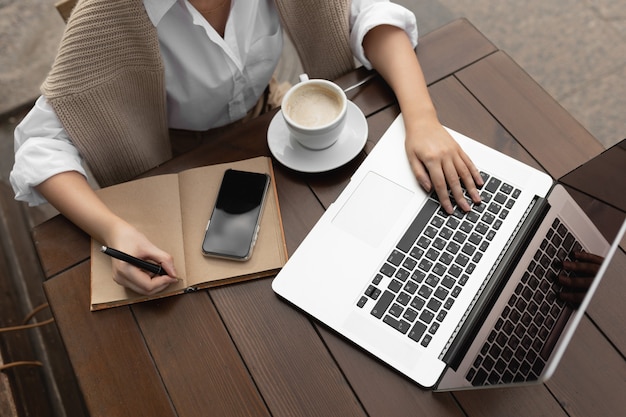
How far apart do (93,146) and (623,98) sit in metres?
1.59

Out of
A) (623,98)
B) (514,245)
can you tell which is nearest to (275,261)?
(514,245)

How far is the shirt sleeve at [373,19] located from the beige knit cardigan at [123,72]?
3cm

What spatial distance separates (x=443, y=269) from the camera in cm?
69

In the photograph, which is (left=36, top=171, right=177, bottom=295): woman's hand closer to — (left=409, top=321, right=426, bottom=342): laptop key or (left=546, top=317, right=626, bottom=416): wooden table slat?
(left=409, top=321, right=426, bottom=342): laptop key

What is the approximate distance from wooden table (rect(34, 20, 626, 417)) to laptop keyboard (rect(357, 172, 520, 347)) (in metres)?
0.07

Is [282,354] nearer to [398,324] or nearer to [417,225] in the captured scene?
[398,324]

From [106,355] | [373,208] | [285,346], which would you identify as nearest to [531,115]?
[373,208]

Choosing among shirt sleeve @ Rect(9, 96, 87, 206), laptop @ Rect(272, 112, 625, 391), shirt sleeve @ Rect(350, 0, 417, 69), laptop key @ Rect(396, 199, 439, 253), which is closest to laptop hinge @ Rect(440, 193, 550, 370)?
laptop @ Rect(272, 112, 625, 391)

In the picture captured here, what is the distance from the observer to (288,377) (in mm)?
669

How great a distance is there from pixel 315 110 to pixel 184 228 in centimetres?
27

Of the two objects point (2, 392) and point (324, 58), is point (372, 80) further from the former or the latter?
point (2, 392)

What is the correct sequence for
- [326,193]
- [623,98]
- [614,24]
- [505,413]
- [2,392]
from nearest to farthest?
1. [505,413]
2. [326,193]
3. [2,392]
4. [623,98]
5. [614,24]

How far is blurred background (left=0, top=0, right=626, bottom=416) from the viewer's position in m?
1.46

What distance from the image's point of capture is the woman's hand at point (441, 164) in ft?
2.42
